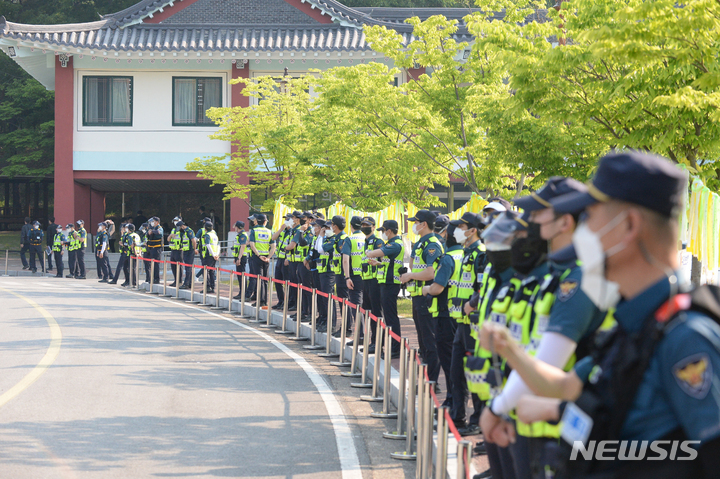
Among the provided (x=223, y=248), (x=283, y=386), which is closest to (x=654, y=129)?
(x=283, y=386)

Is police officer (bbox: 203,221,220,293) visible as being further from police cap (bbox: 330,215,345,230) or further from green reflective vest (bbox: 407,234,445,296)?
green reflective vest (bbox: 407,234,445,296)

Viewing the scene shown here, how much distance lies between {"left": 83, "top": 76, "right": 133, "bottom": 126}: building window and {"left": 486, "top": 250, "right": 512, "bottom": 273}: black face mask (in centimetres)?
2961

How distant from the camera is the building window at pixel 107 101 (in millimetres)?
31172

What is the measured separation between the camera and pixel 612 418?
2.10m

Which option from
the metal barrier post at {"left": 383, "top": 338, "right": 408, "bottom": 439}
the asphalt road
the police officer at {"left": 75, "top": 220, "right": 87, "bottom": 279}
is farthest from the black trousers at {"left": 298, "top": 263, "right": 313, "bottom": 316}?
the police officer at {"left": 75, "top": 220, "right": 87, "bottom": 279}

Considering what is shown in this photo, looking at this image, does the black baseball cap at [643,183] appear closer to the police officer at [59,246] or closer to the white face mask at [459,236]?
the white face mask at [459,236]

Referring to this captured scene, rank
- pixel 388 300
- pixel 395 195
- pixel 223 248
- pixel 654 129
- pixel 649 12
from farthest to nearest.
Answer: pixel 223 248 < pixel 395 195 < pixel 388 300 < pixel 654 129 < pixel 649 12

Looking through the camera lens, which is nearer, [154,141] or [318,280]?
[318,280]

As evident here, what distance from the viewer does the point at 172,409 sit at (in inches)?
310

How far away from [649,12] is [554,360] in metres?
5.75

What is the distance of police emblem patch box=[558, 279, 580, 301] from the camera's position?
2.83 m

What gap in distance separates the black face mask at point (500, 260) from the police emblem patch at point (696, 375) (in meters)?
2.17

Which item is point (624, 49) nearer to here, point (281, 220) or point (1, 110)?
point (281, 220)

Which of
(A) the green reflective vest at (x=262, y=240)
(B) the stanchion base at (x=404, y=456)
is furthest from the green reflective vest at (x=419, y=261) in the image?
(A) the green reflective vest at (x=262, y=240)
